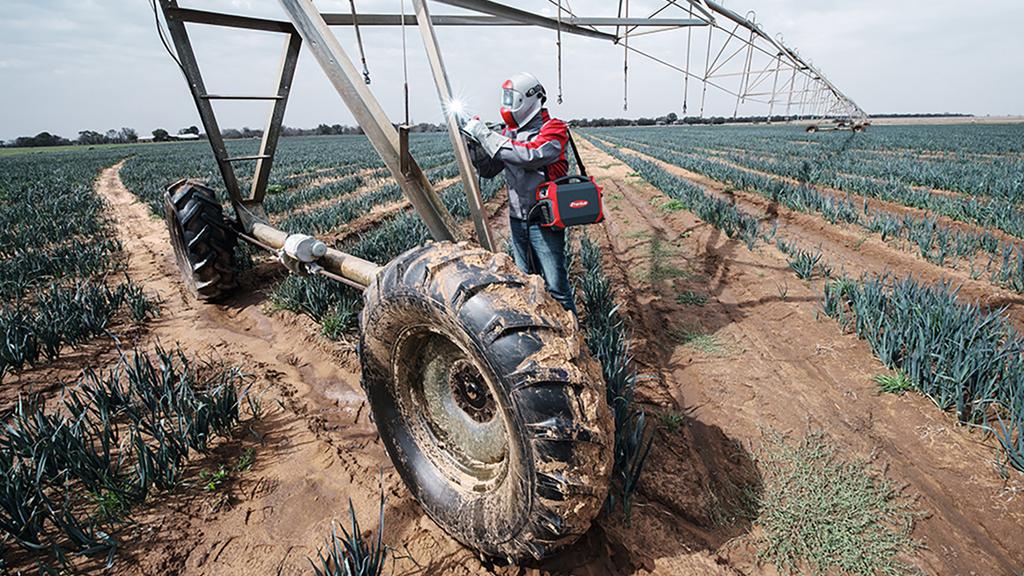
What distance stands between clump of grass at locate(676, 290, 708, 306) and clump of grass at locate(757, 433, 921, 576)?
2120mm

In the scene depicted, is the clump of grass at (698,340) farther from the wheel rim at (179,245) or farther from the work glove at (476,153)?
the wheel rim at (179,245)

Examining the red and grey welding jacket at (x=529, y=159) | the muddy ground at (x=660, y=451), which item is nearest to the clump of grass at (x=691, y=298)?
the muddy ground at (x=660, y=451)

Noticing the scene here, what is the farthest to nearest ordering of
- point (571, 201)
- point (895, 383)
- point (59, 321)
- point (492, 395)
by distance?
1. point (59, 321)
2. point (895, 383)
3. point (571, 201)
4. point (492, 395)

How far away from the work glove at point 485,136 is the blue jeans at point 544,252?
22.0 inches

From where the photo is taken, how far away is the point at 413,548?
175 cm

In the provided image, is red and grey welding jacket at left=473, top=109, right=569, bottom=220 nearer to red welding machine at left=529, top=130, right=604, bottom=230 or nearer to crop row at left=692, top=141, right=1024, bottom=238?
red welding machine at left=529, top=130, right=604, bottom=230

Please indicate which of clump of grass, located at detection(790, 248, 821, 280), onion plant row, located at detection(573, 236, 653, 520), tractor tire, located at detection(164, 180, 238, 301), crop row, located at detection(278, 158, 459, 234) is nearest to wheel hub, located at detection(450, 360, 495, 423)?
onion plant row, located at detection(573, 236, 653, 520)

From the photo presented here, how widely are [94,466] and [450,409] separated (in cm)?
155

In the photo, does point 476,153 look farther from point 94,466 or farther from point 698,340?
point 94,466

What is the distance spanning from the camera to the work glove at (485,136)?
7.82 feet

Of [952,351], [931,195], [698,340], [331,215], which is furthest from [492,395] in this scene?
[931,195]

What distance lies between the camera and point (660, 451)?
90.8 inches

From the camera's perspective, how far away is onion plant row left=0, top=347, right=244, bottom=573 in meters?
1.61

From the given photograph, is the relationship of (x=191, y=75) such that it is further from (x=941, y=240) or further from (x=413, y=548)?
(x=941, y=240)
